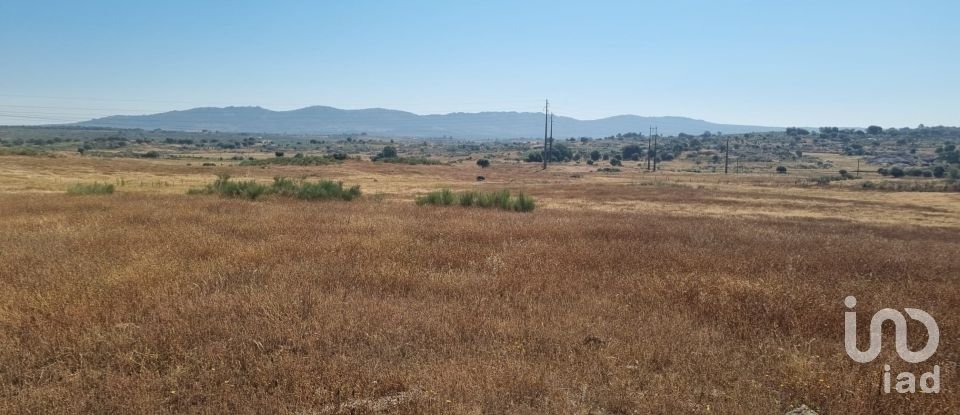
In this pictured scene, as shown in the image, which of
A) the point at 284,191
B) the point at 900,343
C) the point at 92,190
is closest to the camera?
the point at 900,343

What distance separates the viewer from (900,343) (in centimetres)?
577

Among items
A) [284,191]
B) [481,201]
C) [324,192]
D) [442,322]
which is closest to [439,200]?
[481,201]

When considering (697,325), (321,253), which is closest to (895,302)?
(697,325)

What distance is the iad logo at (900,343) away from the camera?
4.82 meters

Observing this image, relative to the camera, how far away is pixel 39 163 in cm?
4659

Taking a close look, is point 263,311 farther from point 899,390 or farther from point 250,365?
point 899,390

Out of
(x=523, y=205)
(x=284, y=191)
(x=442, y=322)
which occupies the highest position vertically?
(x=284, y=191)

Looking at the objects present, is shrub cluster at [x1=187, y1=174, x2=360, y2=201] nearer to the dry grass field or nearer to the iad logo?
the dry grass field

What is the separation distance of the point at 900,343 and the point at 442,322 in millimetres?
4805

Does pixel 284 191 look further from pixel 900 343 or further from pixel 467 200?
pixel 900 343

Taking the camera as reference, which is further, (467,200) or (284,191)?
(284,191)

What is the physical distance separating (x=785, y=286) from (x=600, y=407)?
4849 millimetres

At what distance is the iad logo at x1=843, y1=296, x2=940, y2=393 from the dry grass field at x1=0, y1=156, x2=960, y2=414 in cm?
10

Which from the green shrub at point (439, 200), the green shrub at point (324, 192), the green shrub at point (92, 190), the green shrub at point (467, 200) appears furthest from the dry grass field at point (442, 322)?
the green shrub at point (92, 190)
